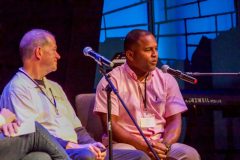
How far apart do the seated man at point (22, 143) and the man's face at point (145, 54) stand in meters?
1.12

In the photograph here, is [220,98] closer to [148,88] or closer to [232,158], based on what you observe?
[148,88]

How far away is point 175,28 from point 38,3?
199 centimetres

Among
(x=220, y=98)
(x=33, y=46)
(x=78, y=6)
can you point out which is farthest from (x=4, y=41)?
(x=220, y=98)

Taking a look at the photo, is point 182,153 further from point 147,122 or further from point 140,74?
point 140,74

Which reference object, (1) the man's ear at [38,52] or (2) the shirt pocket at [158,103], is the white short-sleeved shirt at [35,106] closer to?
(1) the man's ear at [38,52]

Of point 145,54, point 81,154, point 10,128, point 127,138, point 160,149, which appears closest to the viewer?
point 10,128

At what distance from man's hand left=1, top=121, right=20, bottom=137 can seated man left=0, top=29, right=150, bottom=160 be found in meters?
0.46

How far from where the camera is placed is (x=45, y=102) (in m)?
3.09

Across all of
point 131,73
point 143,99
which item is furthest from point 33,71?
point 143,99

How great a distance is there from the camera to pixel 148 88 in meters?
3.42

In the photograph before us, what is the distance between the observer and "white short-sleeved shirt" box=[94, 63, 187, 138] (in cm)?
332

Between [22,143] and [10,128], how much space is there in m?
0.10

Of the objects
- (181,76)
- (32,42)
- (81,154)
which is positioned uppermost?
(32,42)

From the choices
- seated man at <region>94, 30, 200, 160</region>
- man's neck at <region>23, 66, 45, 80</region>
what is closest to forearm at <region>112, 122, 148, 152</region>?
seated man at <region>94, 30, 200, 160</region>
